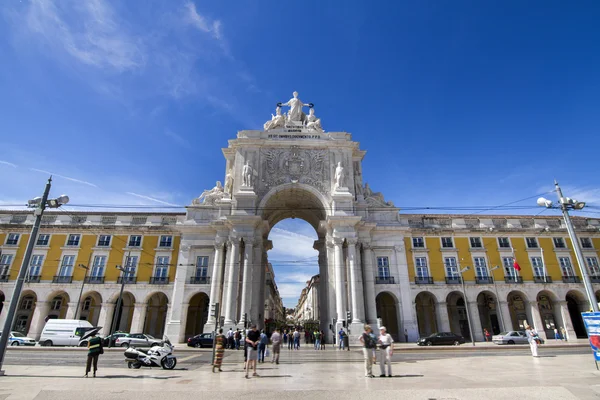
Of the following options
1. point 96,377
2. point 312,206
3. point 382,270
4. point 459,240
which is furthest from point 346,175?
point 96,377

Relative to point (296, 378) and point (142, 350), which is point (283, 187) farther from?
point (296, 378)

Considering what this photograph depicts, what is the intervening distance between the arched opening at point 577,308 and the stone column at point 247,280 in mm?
35685

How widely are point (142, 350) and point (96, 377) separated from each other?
11.3 feet

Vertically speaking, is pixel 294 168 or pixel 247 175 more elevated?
pixel 294 168

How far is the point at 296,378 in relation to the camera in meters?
11.2

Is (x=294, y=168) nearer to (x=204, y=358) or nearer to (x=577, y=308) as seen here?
(x=204, y=358)

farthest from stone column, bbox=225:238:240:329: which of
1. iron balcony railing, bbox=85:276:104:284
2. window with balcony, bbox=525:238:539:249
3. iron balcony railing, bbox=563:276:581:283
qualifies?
iron balcony railing, bbox=563:276:581:283

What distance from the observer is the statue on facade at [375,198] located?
39050mm

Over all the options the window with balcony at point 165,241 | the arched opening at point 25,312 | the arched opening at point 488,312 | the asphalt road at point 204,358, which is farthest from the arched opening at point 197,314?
the arched opening at point 488,312

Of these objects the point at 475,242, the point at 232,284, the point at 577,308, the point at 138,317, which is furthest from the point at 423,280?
the point at 138,317

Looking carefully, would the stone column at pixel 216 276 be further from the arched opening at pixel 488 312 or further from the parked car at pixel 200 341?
the arched opening at pixel 488 312

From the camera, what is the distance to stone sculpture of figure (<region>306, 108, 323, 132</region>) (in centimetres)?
4019

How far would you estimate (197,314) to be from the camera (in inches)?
1495

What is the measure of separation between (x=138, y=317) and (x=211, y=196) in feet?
48.6
